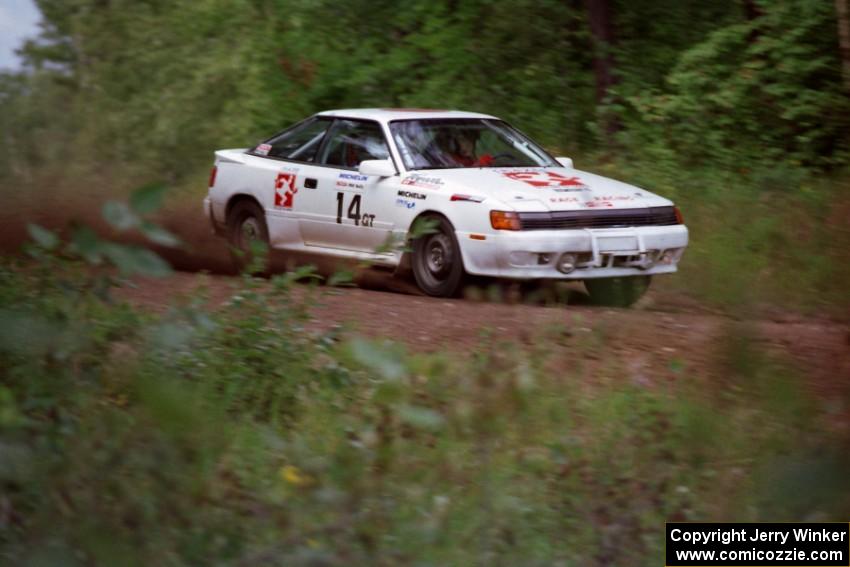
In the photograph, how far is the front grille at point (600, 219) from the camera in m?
8.55

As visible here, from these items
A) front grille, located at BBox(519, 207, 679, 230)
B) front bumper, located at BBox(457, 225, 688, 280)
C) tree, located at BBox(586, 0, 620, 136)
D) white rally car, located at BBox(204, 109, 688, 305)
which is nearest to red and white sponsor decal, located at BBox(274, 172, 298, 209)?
white rally car, located at BBox(204, 109, 688, 305)

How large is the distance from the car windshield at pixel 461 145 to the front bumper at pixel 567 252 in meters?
1.06

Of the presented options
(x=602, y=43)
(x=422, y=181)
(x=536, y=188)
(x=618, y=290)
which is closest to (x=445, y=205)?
(x=422, y=181)

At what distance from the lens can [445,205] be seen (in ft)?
29.2

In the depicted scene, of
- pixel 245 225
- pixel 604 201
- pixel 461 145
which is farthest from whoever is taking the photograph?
pixel 245 225

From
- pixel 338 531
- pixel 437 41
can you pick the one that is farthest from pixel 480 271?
pixel 437 41

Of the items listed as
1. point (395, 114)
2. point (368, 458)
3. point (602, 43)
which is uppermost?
point (602, 43)

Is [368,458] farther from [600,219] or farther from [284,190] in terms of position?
[284,190]

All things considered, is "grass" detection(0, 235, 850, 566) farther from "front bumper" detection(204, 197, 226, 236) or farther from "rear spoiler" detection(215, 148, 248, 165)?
"front bumper" detection(204, 197, 226, 236)

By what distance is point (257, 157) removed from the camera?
35.7 ft

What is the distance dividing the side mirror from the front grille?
4.34ft

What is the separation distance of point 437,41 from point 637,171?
494 cm

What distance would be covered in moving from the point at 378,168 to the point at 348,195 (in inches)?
18.3

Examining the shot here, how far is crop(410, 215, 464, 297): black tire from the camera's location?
29.2ft
